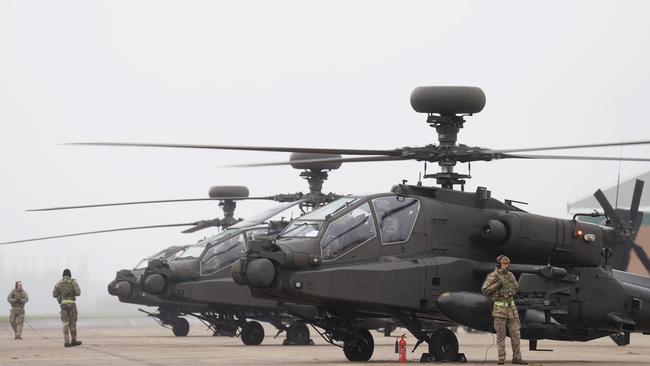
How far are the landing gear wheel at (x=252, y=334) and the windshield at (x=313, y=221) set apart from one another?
826 cm

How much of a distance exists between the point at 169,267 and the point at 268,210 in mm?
2692

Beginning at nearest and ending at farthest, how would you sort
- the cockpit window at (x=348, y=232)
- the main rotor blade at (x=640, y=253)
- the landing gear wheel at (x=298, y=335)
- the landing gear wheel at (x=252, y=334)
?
1. the cockpit window at (x=348, y=232)
2. the landing gear wheel at (x=298, y=335)
3. the landing gear wheel at (x=252, y=334)
4. the main rotor blade at (x=640, y=253)

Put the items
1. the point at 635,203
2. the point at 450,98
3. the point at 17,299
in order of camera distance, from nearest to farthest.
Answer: the point at 450,98 < the point at 635,203 < the point at 17,299

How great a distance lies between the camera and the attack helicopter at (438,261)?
17344mm

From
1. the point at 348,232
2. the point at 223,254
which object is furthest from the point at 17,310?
the point at 348,232

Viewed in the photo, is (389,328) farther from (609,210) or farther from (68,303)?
(68,303)

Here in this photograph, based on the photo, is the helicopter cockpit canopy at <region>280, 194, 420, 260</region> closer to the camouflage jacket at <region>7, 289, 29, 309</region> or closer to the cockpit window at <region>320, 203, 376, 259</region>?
the cockpit window at <region>320, 203, 376, 259</region>

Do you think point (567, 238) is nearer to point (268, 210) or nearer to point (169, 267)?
point (268, 210)

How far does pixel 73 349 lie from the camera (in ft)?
74.2

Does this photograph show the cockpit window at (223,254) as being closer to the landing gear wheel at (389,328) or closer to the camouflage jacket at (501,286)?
the landing gear wheel at (389,328)

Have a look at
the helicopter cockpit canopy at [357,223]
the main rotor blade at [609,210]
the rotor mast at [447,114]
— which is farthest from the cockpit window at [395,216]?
the main rotor blade at [609,210]

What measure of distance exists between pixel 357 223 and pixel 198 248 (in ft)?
34.7

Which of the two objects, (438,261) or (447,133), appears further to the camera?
(447,133)

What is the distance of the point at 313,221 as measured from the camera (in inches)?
715
